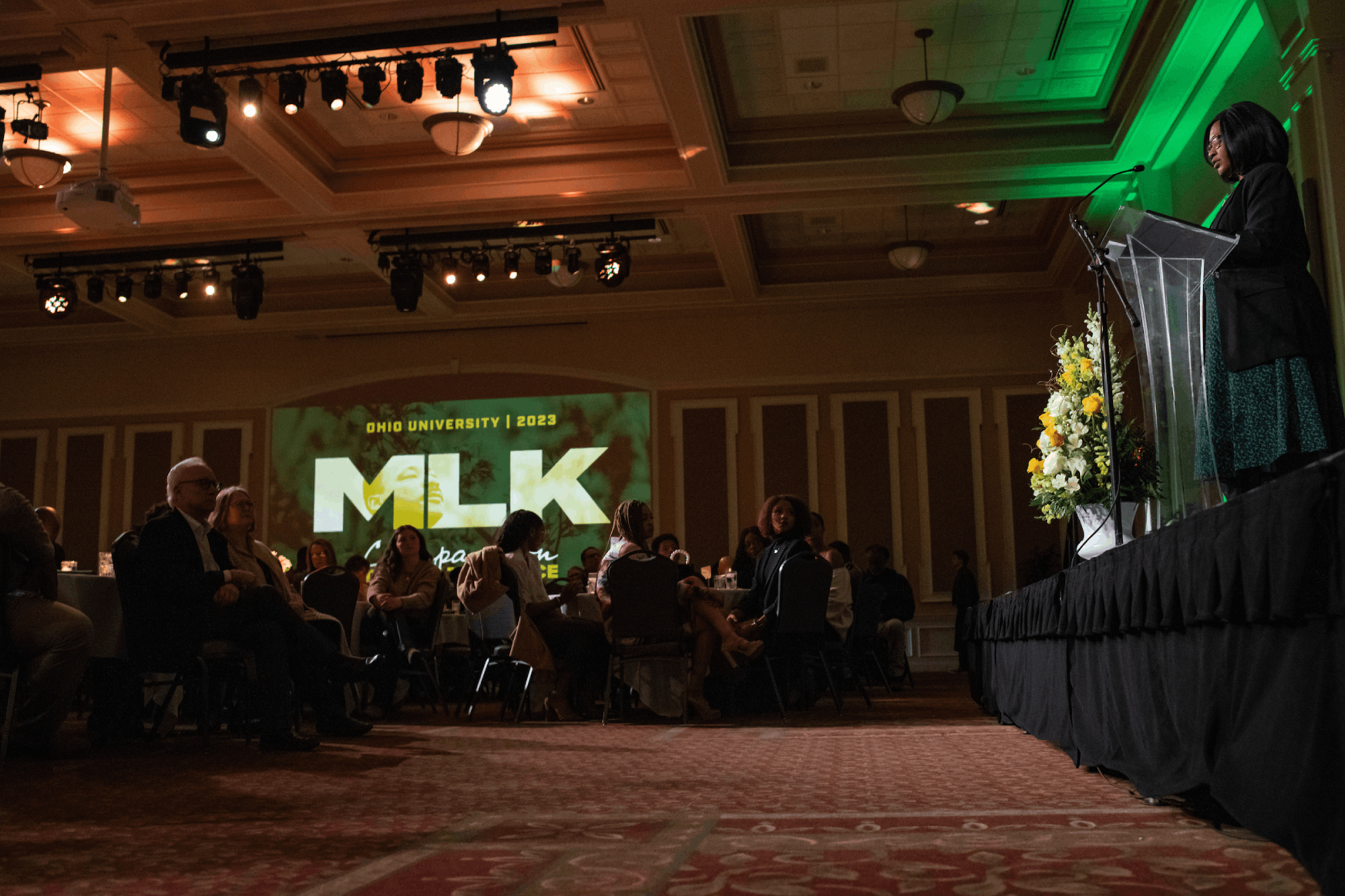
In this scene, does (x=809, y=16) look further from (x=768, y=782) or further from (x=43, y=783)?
(x=43, y=783)

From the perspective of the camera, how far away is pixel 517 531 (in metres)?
6.15

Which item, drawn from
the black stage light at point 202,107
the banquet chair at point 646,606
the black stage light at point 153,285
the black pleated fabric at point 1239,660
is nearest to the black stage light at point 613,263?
the black stage light at point 202,107

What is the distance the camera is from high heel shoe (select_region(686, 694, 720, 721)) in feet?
18.8

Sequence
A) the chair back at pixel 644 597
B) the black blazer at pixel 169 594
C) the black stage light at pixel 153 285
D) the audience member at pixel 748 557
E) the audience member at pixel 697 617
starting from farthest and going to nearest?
the black stage light at pixel 153 285
the audience member at pixel 748 557
the audience member at pixel 697 617
the chair back at pixel 644 597
the black blazer at pixel 169 594

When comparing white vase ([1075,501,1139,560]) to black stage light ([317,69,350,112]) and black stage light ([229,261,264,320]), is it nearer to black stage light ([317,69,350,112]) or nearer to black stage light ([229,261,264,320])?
black stage light ([317,69,350,112])

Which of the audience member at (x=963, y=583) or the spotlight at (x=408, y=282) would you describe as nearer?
the spotlight at (x=408, y=282)

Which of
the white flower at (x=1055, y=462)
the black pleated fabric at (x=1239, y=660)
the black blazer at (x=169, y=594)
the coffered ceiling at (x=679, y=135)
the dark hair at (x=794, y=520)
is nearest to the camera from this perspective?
the black pleated fabric at (x=1239, y=660)

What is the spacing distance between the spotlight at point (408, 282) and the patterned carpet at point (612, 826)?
18.3ft

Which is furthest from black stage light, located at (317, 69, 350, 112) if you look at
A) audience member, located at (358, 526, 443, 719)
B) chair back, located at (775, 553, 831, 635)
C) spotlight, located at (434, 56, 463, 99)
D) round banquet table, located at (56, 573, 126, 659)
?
chair back, located at (775, 553, 831, 635)

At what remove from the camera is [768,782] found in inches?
118

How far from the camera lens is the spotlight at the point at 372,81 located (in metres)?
6.48

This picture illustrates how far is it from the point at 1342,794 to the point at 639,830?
1245 millimetres

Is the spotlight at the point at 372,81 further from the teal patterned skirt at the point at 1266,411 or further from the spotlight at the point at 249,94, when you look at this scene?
the teal patterned skirt at the point at 1266,411

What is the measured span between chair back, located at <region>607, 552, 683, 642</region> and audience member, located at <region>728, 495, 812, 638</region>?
52cm
